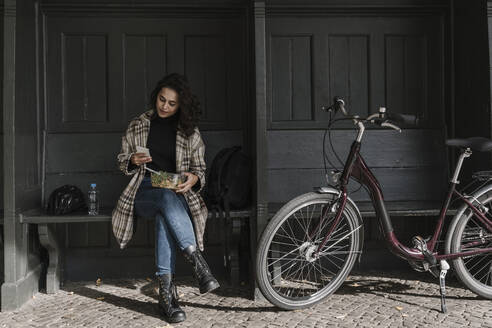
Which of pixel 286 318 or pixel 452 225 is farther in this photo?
pixel 452 225

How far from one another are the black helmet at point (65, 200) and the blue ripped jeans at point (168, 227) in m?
0.78

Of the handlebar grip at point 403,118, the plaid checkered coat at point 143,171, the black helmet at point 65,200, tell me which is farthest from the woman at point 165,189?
the handlebar grip at point 403,118

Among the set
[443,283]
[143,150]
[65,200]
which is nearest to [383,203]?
[443,283]

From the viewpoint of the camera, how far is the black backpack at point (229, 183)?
4.11 m

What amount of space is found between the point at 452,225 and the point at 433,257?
29 centimetres

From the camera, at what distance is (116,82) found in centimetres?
464

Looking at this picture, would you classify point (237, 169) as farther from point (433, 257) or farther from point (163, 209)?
point (433, 257)

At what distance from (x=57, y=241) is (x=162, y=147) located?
1254 millimetres

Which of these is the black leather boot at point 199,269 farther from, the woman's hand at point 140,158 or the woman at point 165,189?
the woman's hand at point 140,158

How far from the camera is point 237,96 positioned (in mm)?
4738

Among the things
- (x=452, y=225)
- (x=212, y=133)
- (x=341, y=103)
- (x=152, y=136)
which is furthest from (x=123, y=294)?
(x=452, y=225)

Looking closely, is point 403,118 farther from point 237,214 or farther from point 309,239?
point 237,214

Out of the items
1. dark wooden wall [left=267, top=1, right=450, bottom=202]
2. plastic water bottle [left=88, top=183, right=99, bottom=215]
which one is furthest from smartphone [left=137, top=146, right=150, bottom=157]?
dark wooden wall [left=267, top=1, right=450, bottom=202]

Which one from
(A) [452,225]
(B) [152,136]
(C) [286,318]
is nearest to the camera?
(C) [286,318]
